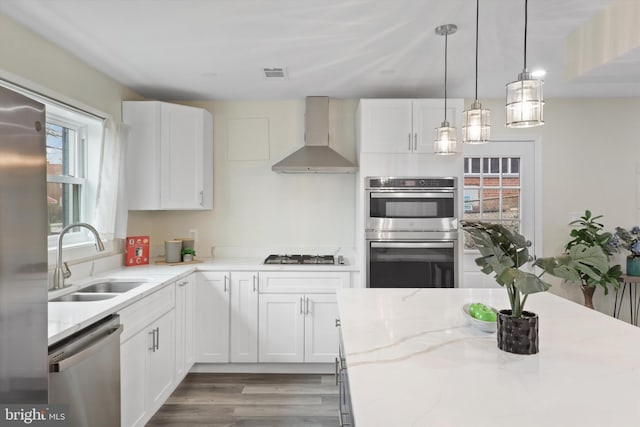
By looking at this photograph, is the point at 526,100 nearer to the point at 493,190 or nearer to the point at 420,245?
the point at 420,245

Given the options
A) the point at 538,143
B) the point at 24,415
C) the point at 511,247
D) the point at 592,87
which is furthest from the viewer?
the point at 538,143

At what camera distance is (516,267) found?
1328mm

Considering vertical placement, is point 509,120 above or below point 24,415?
above

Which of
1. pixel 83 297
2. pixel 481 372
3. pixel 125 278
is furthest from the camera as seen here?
pixel 125 278

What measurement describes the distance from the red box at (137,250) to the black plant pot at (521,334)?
2925mm

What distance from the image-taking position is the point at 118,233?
3047 mm

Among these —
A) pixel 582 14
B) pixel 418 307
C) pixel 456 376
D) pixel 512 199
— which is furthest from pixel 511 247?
pixel 512 199

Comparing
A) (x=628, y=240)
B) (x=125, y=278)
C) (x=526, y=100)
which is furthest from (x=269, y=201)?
(x=628, y=240)

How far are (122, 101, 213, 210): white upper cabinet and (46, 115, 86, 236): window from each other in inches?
15.4

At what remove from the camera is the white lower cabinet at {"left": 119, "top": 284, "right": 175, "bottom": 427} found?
2.12m

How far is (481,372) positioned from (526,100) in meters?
0.93

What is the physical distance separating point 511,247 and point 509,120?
0.47 m

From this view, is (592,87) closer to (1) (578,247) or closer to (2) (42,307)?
(1) (578,247)

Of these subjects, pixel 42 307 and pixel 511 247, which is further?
pixel 511 247
